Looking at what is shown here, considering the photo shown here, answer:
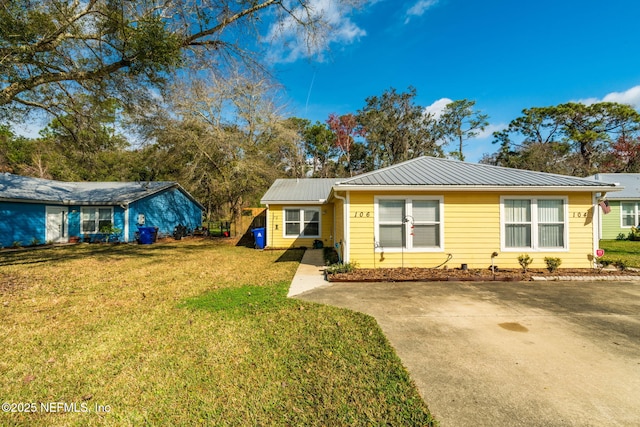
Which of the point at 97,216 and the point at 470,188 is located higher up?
the point at 470,188

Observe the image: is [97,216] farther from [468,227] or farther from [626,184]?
[626,184]

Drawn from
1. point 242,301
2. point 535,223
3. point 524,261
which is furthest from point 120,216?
point 535,223

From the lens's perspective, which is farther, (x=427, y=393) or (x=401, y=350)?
(x=401, y=350)

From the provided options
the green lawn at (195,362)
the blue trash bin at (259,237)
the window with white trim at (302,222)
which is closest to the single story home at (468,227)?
the green lawn at (195,362)

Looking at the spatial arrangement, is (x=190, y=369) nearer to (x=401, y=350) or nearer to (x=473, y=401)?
(x=401, y=350)

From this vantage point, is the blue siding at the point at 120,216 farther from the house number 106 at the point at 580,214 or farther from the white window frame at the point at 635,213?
the white window frame at the point at 635,213

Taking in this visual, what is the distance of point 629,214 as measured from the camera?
16453 millimetres

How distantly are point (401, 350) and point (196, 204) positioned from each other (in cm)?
2249

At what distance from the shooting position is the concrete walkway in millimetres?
Result: 6177

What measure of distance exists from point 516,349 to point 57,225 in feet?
69.6

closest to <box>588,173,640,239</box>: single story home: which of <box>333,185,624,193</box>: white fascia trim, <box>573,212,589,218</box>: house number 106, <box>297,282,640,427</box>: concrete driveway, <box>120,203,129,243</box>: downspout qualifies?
<box>573,212,589,218</box>: house number 106

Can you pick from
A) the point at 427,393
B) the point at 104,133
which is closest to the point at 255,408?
the point at 427,393

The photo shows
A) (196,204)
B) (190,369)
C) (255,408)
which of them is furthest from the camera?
(196,204)

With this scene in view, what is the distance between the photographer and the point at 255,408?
7.63ft
